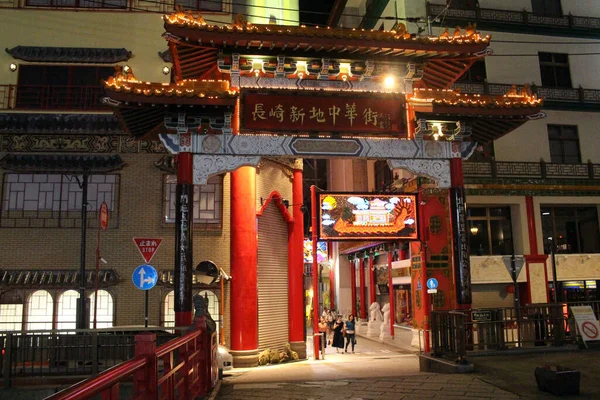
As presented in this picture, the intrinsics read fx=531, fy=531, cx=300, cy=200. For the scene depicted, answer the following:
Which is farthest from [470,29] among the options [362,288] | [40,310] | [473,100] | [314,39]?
[362,288]

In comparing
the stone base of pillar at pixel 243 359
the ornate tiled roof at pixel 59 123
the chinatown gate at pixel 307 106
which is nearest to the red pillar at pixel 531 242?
the chinatown gate at pixel 307 106

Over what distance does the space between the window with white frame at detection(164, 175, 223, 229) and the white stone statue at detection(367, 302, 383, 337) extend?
14.0 metres

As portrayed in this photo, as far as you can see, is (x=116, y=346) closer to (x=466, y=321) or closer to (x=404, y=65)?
(x=466, y=321)

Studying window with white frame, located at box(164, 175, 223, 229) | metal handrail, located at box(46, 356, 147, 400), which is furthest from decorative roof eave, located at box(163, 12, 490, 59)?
metal handrail, located at box(46, 356, 147, 400)

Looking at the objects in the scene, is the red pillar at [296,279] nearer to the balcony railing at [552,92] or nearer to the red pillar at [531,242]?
the balcony railing at [552,92]

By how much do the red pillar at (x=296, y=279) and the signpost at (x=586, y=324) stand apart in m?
9.94

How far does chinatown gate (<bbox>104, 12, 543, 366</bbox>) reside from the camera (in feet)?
43.5

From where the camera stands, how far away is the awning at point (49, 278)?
18.0m

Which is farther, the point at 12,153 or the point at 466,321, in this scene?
the point at 12,153

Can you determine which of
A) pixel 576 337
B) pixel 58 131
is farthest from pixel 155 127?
pixel 576 337

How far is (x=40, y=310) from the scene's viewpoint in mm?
18281

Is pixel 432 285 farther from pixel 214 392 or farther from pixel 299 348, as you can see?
pixel 214 392

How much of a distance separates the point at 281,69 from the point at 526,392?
373 inches

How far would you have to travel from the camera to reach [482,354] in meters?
13.1
